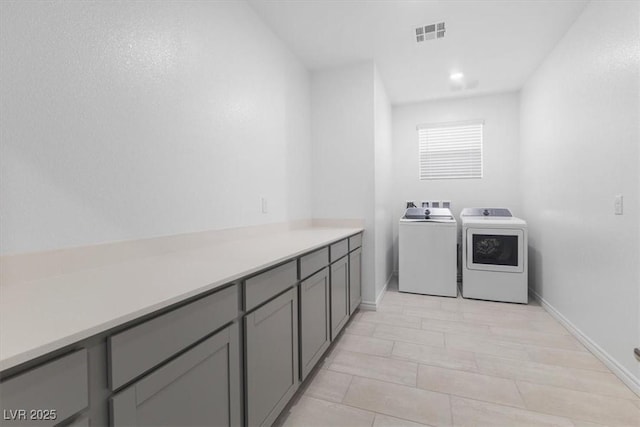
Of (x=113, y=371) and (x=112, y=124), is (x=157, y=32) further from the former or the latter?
(x=113, y=371)

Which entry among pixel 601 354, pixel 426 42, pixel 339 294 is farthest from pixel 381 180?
pixel 601 354

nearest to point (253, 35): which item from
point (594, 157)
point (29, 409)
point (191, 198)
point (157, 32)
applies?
point (157, 32)

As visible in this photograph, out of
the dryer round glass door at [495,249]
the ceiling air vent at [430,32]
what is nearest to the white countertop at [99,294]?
the ceiling air vent at [430,32]

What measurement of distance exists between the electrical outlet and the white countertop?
2.11 m

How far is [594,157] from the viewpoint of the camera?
2.13 m

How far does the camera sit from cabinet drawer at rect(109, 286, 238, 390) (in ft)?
2.27

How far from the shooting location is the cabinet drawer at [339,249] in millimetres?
2170

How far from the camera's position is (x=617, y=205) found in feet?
6.10

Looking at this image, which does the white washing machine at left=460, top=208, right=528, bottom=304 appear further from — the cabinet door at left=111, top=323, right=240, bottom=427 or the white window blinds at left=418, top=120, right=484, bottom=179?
the cabinet door at left=111, top=323, right=240, bottom=427

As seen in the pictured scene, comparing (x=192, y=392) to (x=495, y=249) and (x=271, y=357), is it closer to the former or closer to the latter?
(x=271, y=357)

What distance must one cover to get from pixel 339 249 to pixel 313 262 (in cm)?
55

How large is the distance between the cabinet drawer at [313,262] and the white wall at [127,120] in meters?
0.63

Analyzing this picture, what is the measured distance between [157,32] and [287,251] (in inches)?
51.3

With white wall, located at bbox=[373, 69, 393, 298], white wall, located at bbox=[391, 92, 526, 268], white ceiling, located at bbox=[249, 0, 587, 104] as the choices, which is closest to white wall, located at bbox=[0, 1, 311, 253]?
white ceiling, located at bbox=[249, 0, 587, 104]
